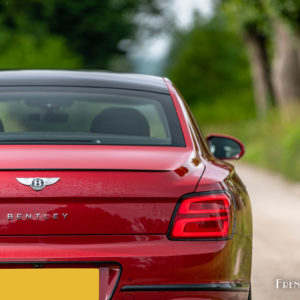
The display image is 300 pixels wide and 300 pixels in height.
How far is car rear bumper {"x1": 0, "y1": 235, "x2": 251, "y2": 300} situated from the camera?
3.36 meters

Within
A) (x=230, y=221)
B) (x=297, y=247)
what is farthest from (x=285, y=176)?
(x=230, y=221)

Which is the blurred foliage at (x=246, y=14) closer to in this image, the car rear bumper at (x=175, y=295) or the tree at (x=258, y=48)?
the tree at (x=258, y=48)

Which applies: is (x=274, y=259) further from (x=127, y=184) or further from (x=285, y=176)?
(x=285, y=176)

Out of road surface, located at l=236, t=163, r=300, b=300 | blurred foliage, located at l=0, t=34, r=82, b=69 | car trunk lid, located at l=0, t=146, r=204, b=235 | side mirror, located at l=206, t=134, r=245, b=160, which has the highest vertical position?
blurred foliage, located at l=0, t=34, r=82, b=69

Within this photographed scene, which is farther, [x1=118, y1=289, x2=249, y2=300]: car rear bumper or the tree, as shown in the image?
the tree

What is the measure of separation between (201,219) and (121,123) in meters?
1.20

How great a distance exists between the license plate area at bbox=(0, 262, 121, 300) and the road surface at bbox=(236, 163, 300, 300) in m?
2.48

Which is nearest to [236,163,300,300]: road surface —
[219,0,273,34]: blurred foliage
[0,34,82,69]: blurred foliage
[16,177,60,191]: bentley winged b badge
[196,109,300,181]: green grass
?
[196,109,300,181]: green grass

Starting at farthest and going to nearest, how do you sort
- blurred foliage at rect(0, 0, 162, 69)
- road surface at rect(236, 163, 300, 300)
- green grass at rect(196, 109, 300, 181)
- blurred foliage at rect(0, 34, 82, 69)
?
blurred foliage at rect(0, 0, 162, 69), blurred foliage at rect(0, 34, 82, 69), green grass at rect(196, 109, 300, 181), road surface at rect(236, 163, 300, 300)

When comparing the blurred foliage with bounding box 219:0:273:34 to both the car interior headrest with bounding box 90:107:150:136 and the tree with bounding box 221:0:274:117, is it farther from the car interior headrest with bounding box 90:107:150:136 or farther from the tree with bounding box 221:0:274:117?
the car interior headrest with bounding box 90:107:150:136

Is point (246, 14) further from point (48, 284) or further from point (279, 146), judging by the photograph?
point (48, 284)

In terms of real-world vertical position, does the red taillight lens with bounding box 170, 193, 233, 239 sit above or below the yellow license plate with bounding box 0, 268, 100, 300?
above

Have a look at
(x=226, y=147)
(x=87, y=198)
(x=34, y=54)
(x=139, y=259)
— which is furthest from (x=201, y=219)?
(x=34, y=54)

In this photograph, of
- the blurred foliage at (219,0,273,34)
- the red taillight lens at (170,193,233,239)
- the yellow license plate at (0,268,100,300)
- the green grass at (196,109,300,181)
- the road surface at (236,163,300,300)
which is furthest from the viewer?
the blurred foliage at (219,0,273,34)
